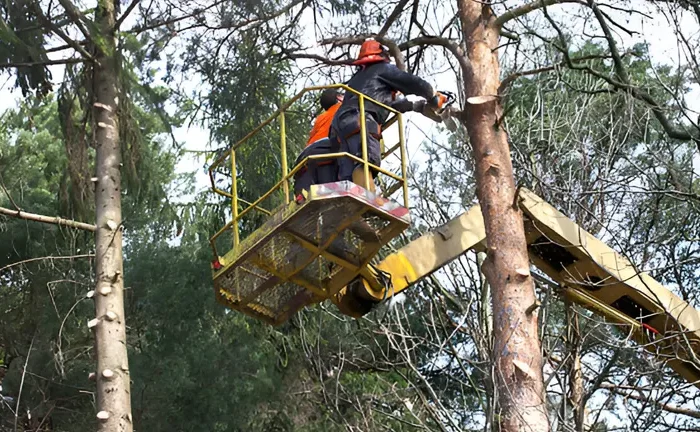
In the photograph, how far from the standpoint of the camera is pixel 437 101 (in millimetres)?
7867

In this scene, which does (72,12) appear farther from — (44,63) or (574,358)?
(574,358)

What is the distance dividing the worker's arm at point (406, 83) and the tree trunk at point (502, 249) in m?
0.78

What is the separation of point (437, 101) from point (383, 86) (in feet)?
1.39

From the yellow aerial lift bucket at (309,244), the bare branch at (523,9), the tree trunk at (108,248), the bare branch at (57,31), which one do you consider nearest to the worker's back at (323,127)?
the yellow aerial lift bucket at (309,244)

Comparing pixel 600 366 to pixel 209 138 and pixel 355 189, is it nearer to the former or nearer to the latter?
pixel 209 138

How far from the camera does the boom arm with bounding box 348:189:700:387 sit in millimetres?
7965

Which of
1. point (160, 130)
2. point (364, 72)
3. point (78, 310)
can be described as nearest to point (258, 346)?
point (78, 310)

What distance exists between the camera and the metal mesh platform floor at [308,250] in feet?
22.8

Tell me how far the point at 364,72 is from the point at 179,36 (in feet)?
14.1

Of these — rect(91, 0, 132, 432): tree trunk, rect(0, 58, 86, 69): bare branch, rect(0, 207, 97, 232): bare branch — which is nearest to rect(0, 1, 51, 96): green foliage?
rect(0, 58, 86, 69): bare branch

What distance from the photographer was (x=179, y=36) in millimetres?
11641

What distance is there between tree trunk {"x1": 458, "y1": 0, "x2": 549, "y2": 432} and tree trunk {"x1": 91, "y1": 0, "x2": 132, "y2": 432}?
3.58 metres

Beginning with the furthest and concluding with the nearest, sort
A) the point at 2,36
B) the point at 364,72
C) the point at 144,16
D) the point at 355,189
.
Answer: the point at 144,16 → the point at 2,36 → the point at 364,72 → the point at 355,189

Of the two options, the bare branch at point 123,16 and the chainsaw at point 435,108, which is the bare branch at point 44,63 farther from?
the chainsaw at point 435,108
